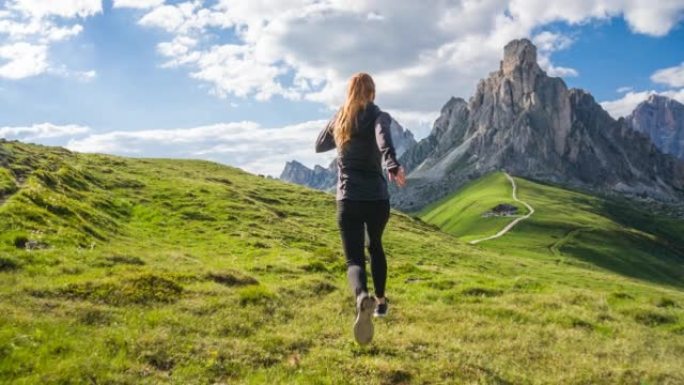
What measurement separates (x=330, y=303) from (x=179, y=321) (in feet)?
17.3

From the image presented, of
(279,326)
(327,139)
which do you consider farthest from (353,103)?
(279,326)

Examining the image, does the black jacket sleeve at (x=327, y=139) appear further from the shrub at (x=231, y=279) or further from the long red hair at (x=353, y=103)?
the shrub at (x=231, y=279)

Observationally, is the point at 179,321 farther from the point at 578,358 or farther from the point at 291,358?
the point at 578,358

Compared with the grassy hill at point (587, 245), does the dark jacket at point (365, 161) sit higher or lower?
higher

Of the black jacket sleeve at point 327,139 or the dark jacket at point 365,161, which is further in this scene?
the black jacket sleeve at point 327,139

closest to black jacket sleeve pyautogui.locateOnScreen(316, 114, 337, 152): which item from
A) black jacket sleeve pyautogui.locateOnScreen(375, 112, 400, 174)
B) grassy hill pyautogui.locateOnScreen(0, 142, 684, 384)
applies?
black jacket sleeve pyautogui.locateOnScreen(375, 112, 400, 174)

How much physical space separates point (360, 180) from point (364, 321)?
106 inches

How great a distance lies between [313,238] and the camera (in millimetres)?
55156

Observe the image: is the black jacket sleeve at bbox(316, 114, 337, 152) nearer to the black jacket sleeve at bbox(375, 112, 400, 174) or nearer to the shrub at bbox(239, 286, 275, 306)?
the black jacket sleeve at bbox(375, 112, 400, 174)

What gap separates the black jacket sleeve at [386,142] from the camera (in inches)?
398

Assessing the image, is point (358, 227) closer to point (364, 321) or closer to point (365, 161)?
point (365, 161)

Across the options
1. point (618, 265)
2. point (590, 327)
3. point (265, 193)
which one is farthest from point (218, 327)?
point (618, 265)

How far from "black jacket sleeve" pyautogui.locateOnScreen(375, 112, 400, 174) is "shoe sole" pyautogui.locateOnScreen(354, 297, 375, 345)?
8.27ft

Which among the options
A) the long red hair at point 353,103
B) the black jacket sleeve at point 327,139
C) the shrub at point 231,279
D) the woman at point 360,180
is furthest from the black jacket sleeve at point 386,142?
the shrub at point 231,279
